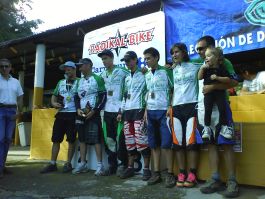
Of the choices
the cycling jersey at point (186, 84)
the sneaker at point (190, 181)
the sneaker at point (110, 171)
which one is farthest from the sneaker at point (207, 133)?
the sneaker at point (110, 171)

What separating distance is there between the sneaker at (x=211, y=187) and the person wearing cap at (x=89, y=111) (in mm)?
2087

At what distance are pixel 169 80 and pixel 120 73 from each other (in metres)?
1.12

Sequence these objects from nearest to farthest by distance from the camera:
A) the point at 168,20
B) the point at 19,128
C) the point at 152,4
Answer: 1. the point at 168,20
2. the point at 152,4
3. the point at 19,128

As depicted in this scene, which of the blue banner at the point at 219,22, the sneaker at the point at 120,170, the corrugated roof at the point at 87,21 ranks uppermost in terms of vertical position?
the corrugated roof at the point at 87,21

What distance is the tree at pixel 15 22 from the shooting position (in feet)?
59.4

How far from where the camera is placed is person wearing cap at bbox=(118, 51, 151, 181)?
547 centimetres

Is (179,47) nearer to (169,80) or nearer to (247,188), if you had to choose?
(169,80)

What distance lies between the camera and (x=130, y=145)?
18.6 ft

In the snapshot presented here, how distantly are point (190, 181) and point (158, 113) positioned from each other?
1.04 m

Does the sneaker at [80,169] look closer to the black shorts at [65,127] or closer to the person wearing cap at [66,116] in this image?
the person wearing cap at [66,116]

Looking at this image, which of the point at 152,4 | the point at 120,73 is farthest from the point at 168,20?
the point at 120,73

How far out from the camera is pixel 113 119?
6066 millimetres

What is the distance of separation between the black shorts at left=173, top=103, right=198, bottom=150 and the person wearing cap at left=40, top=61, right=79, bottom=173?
235 centimetres

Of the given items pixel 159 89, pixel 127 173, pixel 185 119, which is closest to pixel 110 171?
pixel 127 173
